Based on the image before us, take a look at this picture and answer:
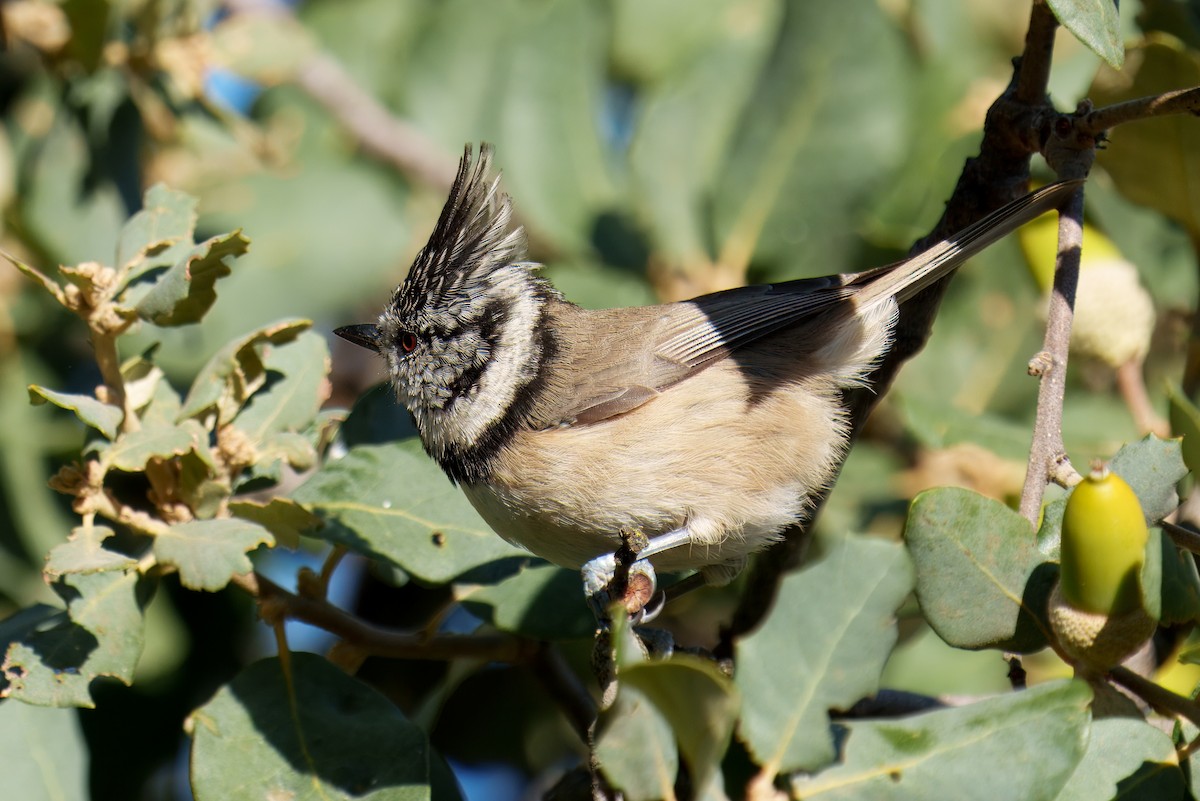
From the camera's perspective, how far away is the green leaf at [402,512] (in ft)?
8.87

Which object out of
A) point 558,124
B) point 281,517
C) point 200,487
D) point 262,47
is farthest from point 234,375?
point 558,124

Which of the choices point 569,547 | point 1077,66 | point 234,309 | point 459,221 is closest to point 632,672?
point 569,547

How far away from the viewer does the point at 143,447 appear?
7.88 ft

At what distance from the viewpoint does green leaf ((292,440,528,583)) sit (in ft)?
8.87

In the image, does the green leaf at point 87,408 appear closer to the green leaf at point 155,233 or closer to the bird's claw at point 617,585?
the green leaf at point 155,233

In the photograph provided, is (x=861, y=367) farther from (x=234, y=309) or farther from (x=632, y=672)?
(x=234, y=309)

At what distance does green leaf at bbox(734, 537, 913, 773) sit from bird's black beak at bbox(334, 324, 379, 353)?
2.17m

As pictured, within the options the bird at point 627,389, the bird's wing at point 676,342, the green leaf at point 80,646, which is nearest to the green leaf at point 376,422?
the bird at point 627,389

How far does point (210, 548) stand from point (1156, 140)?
2.44m

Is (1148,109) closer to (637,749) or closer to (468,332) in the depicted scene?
(637,749)

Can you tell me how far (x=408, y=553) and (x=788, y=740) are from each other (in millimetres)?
1101

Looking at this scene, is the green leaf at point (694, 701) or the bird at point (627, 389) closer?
the green leaf at point (694, 701)

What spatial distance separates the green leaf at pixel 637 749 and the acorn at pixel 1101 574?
0.73 metres

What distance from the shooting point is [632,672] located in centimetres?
168
